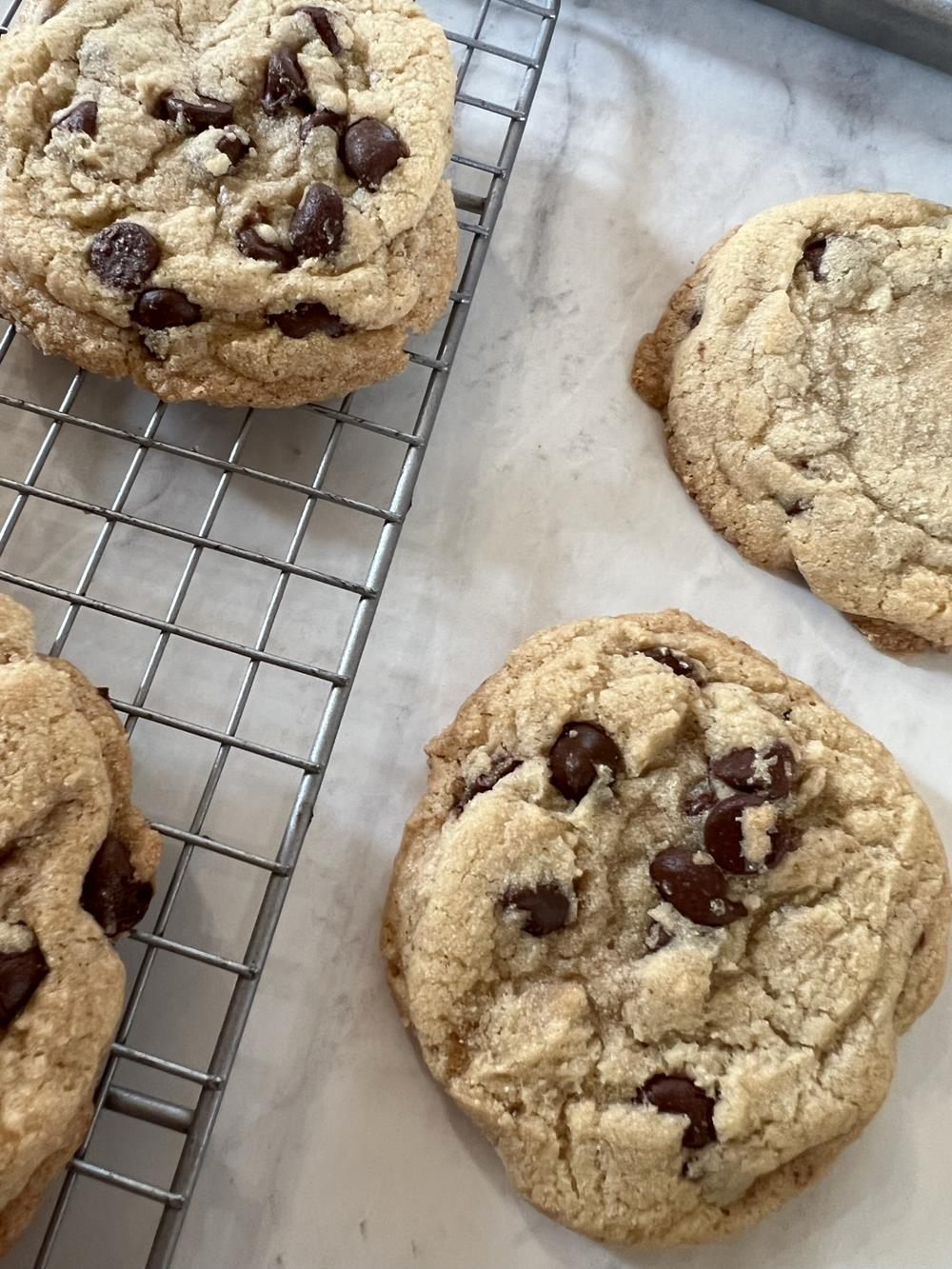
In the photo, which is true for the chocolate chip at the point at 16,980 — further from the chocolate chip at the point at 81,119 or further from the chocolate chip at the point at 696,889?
the chocolate chip at the point at 81,119

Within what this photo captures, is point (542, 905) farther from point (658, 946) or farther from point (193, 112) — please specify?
point (193, 112)

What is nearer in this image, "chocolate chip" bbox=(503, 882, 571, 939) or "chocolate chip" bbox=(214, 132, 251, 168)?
"chocolate chip" bbox=(503, 882, 571, 939)

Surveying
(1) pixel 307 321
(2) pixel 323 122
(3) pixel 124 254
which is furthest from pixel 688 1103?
(2) pixel 323 122

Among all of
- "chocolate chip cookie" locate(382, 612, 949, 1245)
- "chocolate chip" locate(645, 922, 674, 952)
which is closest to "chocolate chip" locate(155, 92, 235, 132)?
"chocolate chip cookie" locate(382, 612, 949, 1245)

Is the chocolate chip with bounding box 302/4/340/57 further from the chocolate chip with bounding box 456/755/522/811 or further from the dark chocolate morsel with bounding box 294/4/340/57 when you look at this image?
the chocolate chip with bounding box 456/755/522/811

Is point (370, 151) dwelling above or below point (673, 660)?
above

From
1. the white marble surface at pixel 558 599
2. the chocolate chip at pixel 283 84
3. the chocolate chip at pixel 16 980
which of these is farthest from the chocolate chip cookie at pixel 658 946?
the chocolate chip at pixel 283 84

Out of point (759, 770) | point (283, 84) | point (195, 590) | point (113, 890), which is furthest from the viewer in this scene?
point (195, 590)
